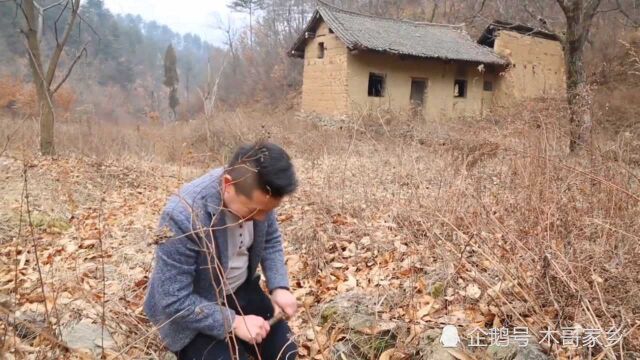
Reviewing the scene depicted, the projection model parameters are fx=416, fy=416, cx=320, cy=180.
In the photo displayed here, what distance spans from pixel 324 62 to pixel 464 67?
5.52 metres

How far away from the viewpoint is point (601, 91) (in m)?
14.2

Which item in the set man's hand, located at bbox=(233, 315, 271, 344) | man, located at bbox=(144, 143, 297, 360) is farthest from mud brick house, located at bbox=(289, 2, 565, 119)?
man's hand, located at bbox=(233, 315, 271, 344)

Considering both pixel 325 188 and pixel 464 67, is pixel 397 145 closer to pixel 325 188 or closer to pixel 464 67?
pixel 325 188

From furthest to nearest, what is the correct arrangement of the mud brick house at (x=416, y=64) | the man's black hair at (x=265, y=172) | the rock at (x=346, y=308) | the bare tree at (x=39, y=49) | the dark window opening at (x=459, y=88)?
the dark window opening at (x=459, y=88) < the mud brick house at (x=416, y=64) < the bare tree at (x=39, y=49) < the rock at (x=346, y=308) < the man's black hair at (x=265, y=172)

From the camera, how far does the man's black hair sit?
5.13 feet

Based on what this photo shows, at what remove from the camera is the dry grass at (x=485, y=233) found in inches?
79.5

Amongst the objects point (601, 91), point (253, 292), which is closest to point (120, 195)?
point (253, 292)

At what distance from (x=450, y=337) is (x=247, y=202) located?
117cm

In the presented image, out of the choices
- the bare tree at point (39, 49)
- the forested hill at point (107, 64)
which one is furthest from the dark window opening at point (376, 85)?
the forested hill at point (107, 64)

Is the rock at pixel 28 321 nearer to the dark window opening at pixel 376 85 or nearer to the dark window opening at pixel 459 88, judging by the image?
the dark window opening at pixel 376 85

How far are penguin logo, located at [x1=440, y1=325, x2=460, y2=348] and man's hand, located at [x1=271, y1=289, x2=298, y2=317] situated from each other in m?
0.72

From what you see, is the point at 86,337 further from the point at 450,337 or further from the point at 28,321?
the point at 450,337

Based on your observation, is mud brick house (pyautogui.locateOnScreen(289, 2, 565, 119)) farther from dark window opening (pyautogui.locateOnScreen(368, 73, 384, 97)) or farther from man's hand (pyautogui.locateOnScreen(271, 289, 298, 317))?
man's hand (pyautogui.locateOnScreen(271, 289, 298, 317))

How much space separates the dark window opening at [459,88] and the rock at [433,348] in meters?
15.4
